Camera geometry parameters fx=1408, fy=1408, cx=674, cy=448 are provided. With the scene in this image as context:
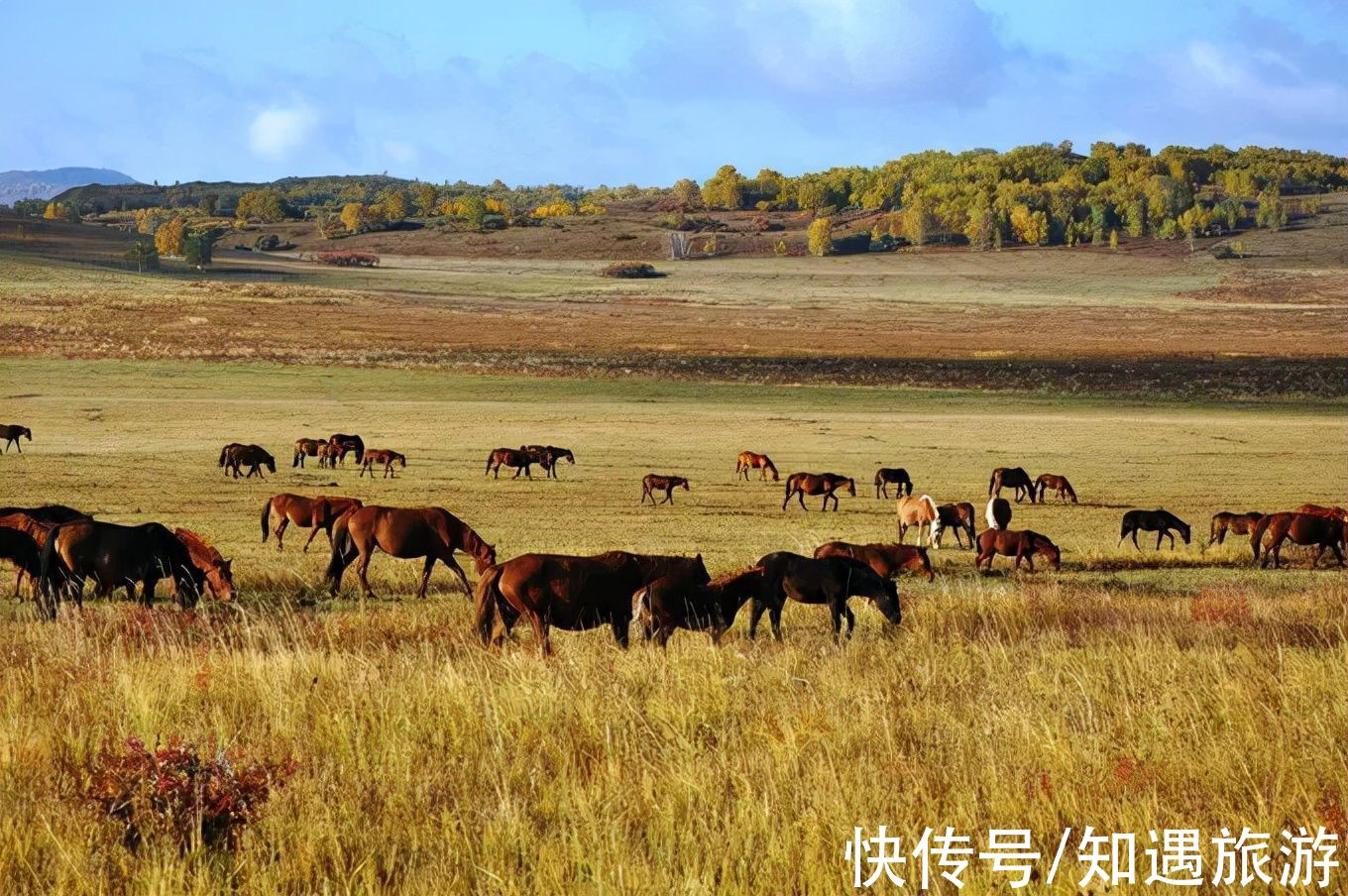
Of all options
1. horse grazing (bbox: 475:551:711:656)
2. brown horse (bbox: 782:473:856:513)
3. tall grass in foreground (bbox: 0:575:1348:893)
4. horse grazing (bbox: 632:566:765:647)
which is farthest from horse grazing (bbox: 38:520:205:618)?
brown horse (bbox: 782:473:856:513)

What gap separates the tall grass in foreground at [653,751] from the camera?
5168 mm

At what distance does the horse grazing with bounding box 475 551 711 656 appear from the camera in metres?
10.5

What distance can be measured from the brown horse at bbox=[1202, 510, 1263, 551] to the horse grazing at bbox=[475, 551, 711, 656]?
670 inches

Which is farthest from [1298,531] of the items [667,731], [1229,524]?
[667,731]

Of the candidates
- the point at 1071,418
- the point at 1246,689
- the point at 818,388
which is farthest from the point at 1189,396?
the point at 1246,689

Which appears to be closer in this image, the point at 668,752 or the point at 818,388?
the point at 668,752

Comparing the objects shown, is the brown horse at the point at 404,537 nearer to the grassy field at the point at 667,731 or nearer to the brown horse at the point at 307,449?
the grassy field at the point at 667,731

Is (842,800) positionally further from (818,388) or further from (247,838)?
(818,388)

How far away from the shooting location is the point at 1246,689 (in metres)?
7.34

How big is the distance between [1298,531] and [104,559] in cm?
1743

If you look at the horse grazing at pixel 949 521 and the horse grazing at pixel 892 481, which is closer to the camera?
the horse grazing at pixel 949 521

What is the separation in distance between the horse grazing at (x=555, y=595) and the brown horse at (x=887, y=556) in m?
5.61

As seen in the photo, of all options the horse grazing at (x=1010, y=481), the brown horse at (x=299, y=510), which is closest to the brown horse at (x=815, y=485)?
the horse grazing at (x=1010, y=481)

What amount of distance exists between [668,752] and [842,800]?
1.06 meters
